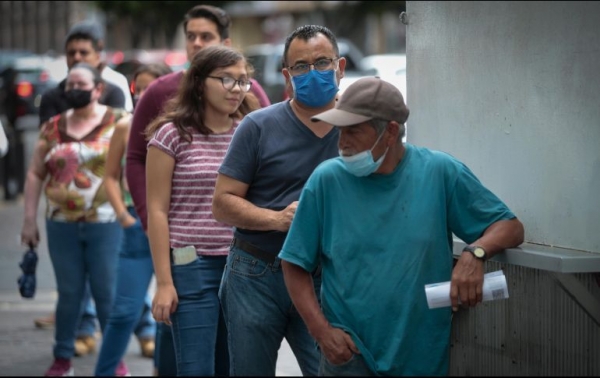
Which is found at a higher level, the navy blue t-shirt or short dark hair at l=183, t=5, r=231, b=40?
short dark hair at l=183, t=5, r=231, b=40

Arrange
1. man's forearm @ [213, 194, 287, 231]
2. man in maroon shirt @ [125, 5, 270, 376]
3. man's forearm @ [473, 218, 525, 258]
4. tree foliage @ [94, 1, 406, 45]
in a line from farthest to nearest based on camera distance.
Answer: tree foliage @ [94, 1, 406, 45]
man in maroon shirt @ [125, 5, 270, 376]
man's forearm @ [213, 194, 287, 231]
man's forearm @ [473, 218, 525, 258]

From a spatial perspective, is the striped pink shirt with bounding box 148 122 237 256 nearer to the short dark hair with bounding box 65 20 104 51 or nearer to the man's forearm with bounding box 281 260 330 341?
the man's forearm with bounding box 281 260 330 341

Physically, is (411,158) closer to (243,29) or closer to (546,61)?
(546,61)

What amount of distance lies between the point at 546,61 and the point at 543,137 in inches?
11.4

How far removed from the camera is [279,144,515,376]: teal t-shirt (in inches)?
156

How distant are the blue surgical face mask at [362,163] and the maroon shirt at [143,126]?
7.36 feet

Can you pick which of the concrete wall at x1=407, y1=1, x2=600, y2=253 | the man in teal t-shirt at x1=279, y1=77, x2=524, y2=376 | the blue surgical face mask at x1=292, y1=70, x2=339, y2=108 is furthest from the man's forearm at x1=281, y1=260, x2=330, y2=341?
the concrete wall at x1=407, y1=1, x2=600, y2=253

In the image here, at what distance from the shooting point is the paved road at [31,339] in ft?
26.8

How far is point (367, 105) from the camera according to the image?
13.0 ft

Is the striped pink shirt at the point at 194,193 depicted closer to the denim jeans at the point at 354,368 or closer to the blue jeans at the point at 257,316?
the blue jeans at the point at 257,316

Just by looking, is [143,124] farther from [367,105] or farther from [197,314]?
[367,105]

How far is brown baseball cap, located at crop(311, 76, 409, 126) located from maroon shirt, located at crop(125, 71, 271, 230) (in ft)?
7.08

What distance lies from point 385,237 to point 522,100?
3.89ft

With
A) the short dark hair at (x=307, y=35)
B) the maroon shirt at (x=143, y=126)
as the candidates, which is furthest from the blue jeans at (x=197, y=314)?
the short dark hair at (x=307, y=35)
